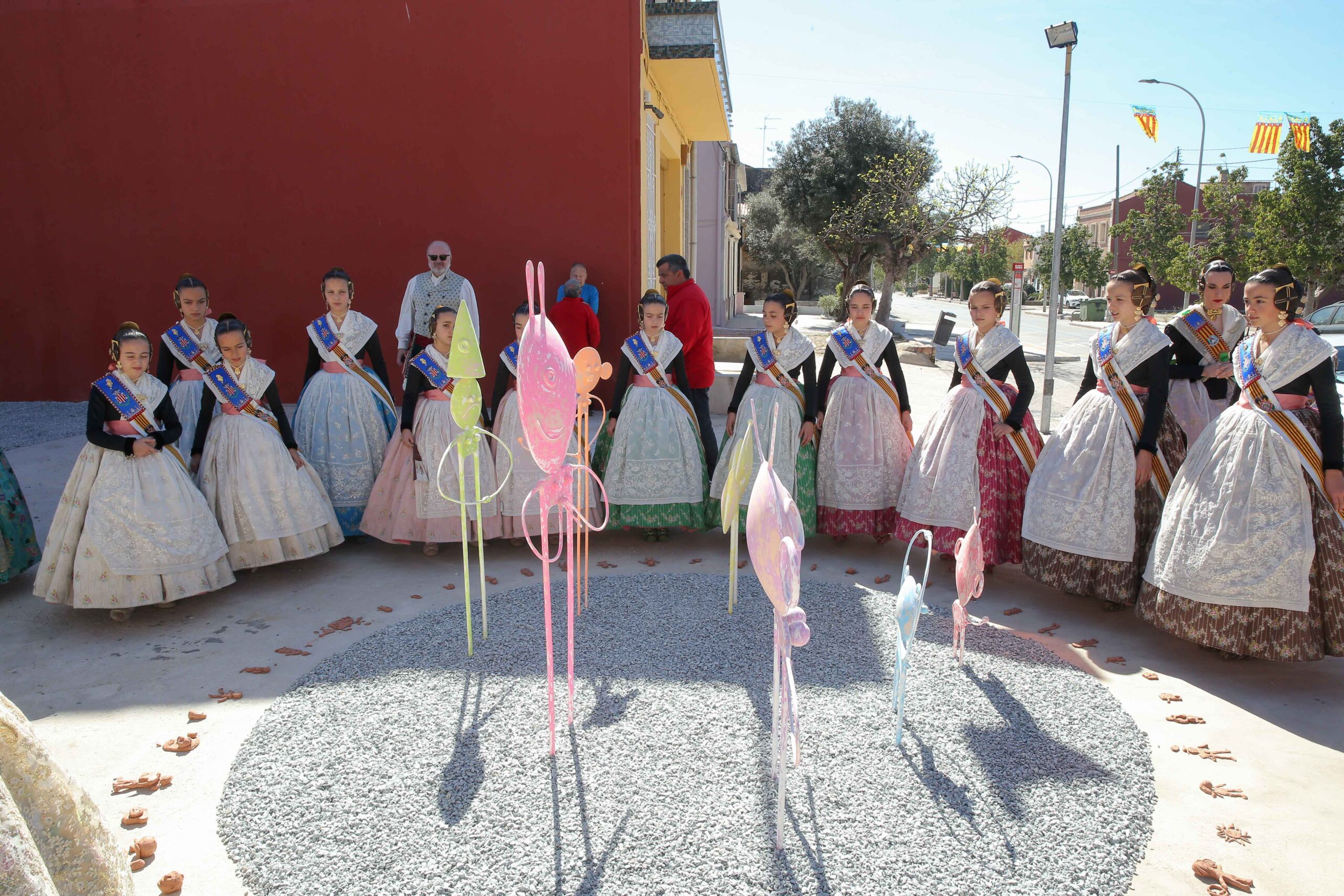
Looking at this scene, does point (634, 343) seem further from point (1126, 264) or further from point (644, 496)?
point (1126, 264)

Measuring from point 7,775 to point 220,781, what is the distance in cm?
167

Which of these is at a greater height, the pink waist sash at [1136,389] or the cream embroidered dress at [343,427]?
the pink waist sash at [1136,389]

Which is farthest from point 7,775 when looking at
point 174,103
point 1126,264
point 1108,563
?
point 1126,264

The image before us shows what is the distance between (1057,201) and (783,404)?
20.1 ft

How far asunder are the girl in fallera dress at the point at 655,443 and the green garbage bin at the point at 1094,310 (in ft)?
100

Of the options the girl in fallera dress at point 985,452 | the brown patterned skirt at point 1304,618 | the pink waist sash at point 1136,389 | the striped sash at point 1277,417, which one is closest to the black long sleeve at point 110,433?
the girl in fallera dress at point 985,452

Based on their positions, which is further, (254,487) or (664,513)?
(664,513)

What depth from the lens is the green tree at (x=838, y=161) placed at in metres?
23.5

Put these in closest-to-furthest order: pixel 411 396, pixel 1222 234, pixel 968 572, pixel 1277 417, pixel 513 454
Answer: pixel 968 572, pixel 1277 417, pixel 411 396, pixel 513 454, pixel 1222 234

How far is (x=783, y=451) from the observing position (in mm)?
4812

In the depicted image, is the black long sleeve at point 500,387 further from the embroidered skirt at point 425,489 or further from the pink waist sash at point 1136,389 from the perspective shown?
the pink waist sash at point 1136,389

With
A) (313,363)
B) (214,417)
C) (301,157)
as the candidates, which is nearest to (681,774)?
(214,417)

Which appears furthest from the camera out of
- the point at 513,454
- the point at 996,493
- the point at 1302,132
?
the point at 1302,132

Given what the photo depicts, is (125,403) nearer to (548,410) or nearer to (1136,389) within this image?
(548,410)
